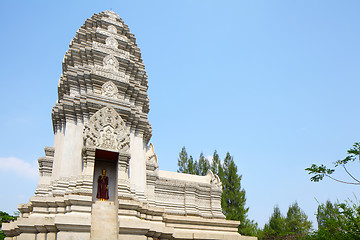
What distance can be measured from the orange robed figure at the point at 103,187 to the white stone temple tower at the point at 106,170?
104 millimetres

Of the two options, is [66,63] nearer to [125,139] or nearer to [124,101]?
[124,101]

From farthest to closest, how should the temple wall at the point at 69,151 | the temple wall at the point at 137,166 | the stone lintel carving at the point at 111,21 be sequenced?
the stone lintel carving at the point at 111,21 → the temple wall at the point at 137,166 → the temple wall at the point at 69,151

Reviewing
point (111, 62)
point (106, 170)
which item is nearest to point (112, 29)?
point (111, 62)

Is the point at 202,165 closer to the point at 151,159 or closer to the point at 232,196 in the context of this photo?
the point at 232,196

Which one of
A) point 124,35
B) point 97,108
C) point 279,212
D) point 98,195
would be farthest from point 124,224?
point 279,212

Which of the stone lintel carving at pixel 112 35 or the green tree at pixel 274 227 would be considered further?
the green tree at pixel 274 227

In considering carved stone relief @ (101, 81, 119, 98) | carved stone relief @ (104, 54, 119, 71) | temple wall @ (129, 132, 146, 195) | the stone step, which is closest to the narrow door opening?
the stone step

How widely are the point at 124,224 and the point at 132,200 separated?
1533mm

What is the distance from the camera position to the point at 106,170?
1354 cm

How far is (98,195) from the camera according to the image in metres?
12.7

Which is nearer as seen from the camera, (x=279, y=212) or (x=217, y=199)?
(x=217, y=199)

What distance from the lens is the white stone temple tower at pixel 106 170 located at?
11016 millimetres

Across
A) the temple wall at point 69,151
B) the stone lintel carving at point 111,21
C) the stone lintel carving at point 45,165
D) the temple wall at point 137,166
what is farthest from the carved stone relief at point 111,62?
the stone lintel carving at point 45,165

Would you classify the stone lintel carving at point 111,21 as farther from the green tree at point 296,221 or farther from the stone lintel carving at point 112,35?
the green tree at point 296,221
